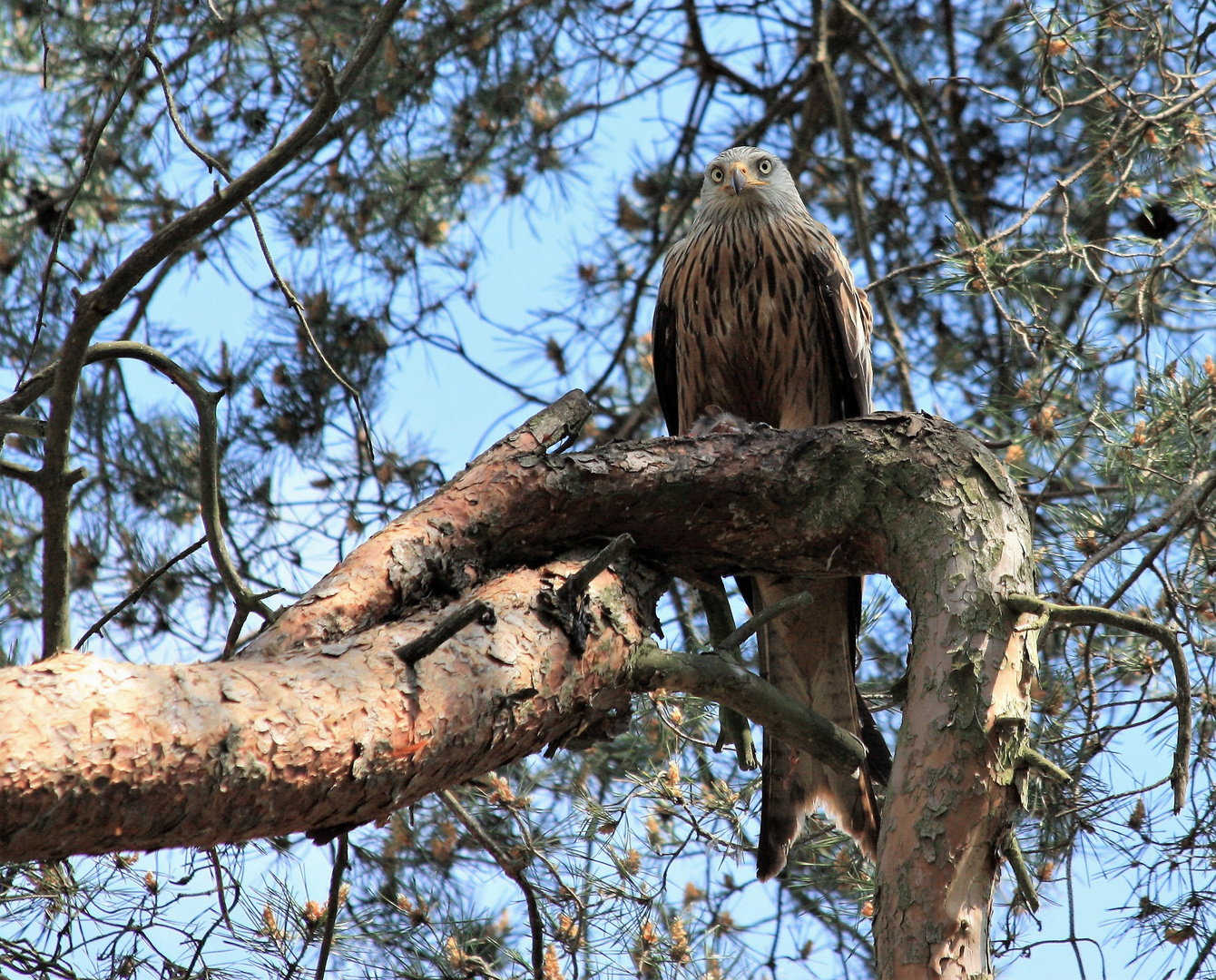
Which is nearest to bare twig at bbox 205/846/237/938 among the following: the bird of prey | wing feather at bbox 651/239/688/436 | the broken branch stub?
the broken branch stub

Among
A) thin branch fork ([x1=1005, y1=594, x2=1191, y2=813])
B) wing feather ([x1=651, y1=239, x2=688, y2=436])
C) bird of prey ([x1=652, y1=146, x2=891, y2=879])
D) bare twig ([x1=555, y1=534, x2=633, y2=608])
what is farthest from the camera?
wing feather ([x1=651, y1=239, x2=688, y2=436])

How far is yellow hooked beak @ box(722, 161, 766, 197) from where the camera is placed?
405cm

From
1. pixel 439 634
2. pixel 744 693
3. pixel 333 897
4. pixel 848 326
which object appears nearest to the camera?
pixel 439 634

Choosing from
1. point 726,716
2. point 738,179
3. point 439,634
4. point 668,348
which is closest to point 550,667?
point 439,634

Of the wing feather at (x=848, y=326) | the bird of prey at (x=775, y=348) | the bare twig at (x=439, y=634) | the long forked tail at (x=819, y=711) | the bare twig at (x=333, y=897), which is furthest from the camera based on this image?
the wing feather at (x=848, y=326)

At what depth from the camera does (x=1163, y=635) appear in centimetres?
220

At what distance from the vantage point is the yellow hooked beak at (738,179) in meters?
4.05

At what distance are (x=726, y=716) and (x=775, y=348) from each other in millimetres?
1395

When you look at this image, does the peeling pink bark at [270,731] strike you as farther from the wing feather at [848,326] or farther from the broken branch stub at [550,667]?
the wing feather at [848,326]

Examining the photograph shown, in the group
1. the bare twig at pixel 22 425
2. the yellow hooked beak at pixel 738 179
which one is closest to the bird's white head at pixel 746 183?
the yellow hooked beak at pixel 738 179

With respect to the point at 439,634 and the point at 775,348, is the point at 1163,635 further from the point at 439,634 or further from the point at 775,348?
Answer: the point at 775,348

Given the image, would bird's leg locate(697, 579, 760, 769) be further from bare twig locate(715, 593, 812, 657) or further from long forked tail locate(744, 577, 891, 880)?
bare twig locate(715, 593, 812, 657)

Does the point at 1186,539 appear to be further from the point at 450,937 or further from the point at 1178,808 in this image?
the point at 450,937

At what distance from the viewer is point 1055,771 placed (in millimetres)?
2156
